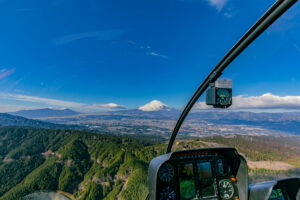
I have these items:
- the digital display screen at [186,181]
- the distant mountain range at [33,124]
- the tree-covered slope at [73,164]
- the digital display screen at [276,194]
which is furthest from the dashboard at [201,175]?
the distant mountain range at [33,124]

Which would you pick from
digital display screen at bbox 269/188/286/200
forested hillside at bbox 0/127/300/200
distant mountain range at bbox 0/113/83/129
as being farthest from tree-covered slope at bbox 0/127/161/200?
distant mountain range at bbox 0/113/83/129

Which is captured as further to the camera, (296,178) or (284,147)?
(284,147)

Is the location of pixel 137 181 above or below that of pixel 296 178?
below

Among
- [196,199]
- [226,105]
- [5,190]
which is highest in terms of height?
[226,105]

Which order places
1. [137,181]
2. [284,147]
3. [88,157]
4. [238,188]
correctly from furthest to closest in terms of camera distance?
[88,157] < [137,181] < [284,147] < [238,188]

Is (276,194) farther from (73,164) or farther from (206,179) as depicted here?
(73,164)

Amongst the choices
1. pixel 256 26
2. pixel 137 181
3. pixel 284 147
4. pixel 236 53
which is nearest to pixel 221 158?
pixel 236 53

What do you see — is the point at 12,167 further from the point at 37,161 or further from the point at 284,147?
the point at 284,147
